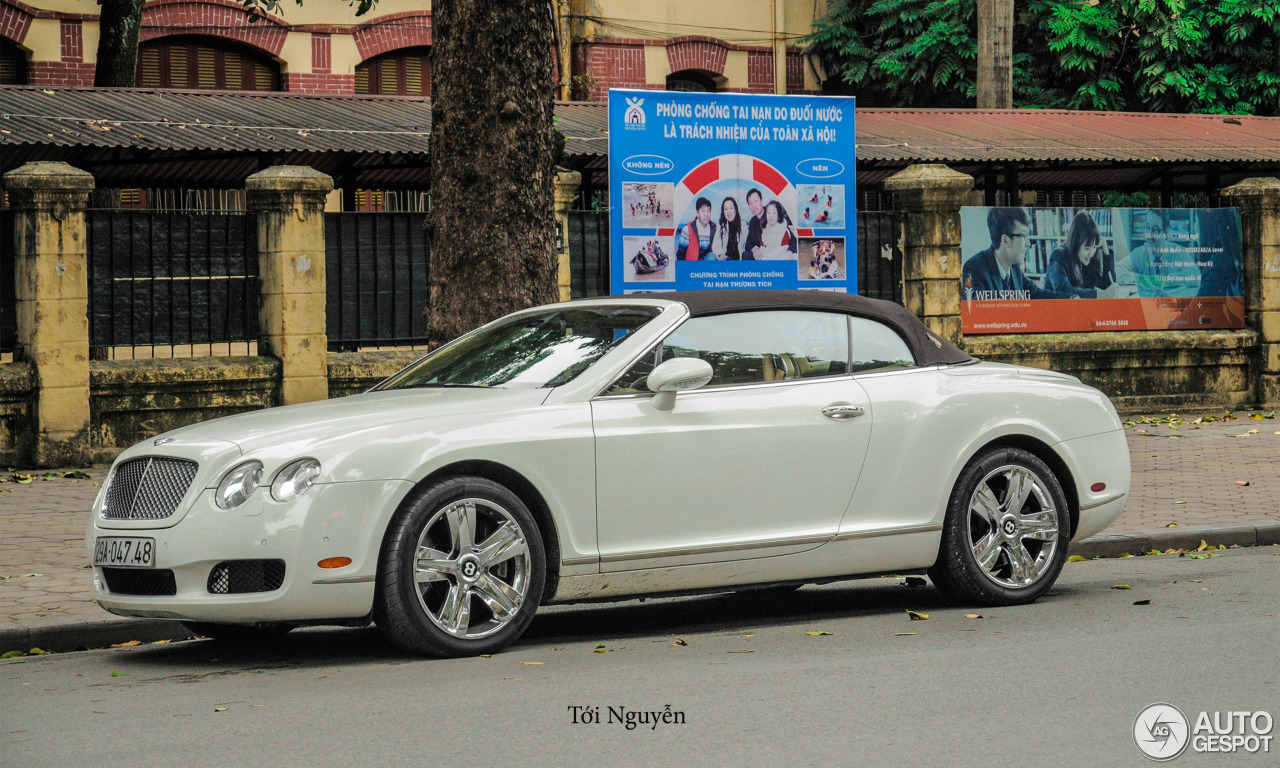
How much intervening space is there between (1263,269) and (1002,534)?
12.8m

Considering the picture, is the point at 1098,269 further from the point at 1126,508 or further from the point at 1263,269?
the point at 1126,508

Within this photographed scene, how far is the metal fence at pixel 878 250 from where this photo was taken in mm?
17188

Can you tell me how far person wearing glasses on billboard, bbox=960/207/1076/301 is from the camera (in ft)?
56.6

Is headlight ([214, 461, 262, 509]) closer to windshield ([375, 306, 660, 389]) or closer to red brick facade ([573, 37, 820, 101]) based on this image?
windshield ([375, 306, 660, 389])

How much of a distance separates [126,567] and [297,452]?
0.88 metres

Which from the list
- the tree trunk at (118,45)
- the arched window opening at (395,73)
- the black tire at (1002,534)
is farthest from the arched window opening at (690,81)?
the black tire at (1002,534)

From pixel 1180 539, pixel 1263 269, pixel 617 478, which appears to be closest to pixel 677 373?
pixel 617 478

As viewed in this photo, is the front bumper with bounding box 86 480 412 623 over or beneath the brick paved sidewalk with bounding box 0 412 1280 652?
over

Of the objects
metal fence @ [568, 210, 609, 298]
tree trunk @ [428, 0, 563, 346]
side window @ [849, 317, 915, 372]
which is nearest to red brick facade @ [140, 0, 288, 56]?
metal fence @ [568, 210, 609, 298]

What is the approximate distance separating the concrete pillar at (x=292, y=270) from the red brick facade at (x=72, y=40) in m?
11.2

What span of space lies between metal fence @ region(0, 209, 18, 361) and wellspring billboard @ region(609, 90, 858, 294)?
5125 mm

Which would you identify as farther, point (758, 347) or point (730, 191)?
point (730, 191)

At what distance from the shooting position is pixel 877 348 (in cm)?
741

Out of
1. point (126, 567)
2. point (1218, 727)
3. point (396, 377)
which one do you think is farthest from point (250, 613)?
point (1218, 727)
